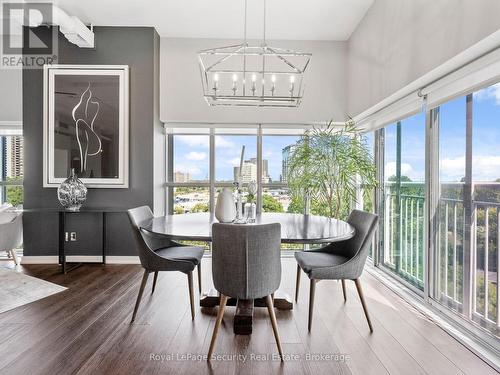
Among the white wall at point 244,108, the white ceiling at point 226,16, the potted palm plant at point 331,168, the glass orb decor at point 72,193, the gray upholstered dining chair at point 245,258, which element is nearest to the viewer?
the gray upholstered dining chair at point 245,258

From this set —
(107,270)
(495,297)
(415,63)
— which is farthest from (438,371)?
(107,270)

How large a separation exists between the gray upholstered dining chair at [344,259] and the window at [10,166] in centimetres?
429

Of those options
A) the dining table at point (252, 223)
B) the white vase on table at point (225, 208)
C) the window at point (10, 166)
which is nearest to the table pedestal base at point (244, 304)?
the dining table at point (252, 223)

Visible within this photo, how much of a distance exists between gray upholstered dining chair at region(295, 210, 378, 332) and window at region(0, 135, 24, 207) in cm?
429

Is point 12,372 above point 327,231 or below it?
below

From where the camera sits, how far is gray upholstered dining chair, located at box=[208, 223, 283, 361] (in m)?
1.79

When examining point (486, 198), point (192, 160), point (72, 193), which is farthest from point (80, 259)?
point (486, 198)

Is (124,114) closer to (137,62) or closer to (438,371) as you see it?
(137,62)

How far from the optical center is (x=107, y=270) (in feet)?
12.1

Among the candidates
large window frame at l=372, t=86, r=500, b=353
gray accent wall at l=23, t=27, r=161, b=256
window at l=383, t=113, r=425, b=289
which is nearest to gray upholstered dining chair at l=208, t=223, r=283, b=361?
large window frame at l=372, t=86, r=500, b=353

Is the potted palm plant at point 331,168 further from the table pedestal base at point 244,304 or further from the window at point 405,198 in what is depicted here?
the table pedestal base at point 244,304

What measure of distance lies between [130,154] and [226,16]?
206cm

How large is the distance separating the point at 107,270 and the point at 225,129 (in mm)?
2385

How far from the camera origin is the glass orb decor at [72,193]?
12.2 feet
